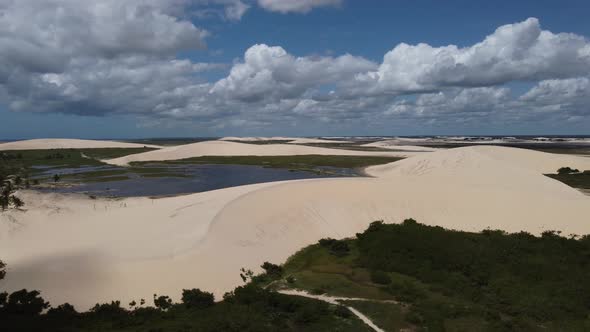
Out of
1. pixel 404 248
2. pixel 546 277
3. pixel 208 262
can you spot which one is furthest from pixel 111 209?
→ pixel 546 277

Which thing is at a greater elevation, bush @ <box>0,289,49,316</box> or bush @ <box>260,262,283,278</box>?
bush @ <box>0,289,49,316</box>

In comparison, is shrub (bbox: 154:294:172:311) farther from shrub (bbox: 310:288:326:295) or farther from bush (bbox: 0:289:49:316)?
shrub (bbox: 310:288:326:295)

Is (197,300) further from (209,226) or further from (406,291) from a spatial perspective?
(209,226)

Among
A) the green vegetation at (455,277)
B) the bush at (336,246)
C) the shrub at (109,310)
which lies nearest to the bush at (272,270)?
the green vegetation at (455,277)

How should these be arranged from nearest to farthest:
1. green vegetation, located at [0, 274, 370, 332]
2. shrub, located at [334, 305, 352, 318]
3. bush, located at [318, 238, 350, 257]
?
1. green vegetation, located at [0, 274, 370, 332]
2. shrub, located at [334, 305, 352, 318]
3. bush, located at [318, 238, 350, 257]

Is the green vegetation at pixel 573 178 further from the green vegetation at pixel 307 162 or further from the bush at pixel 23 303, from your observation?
Result: the bush at pixel 23 303

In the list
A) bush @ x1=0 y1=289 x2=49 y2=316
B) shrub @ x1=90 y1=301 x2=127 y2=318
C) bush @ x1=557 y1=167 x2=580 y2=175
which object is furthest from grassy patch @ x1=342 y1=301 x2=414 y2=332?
bush @ x1=557 y1=167 x2=580 y2=175
